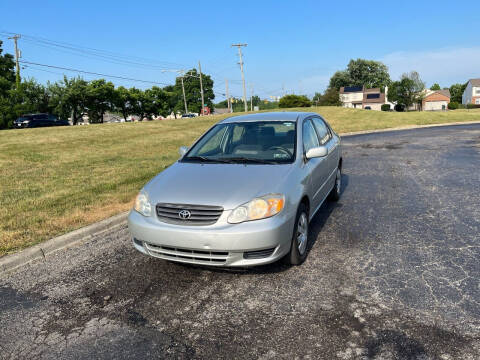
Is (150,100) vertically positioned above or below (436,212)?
above

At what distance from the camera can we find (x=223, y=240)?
318 cm

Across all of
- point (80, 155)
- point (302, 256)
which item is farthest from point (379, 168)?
point (80, 155)

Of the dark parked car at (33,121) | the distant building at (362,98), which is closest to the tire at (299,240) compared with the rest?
the dark parked car at (33,121)

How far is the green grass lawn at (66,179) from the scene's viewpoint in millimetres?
5402

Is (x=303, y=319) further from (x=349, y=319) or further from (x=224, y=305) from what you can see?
(x=224, y=305)

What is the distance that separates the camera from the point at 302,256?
3.90m

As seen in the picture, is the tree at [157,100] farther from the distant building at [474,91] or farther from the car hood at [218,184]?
the distant building at [474,91]

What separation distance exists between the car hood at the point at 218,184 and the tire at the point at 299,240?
0.47 m

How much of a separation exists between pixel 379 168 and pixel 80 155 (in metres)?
10.3

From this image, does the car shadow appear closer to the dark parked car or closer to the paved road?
the paved road

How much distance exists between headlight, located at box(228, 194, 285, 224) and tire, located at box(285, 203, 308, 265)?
1.25 ft

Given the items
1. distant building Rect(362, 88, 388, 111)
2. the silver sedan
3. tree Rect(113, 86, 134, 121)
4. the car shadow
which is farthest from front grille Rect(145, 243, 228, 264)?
distant building Rect(362, 88, 388, 111)

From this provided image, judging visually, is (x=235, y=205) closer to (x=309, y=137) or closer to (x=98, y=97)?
(x=309, y=137)

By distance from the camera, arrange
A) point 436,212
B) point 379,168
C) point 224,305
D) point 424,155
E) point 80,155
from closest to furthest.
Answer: point 224,305 < point 436,212 < point 379,168 < point 424,155 < point 80,155
